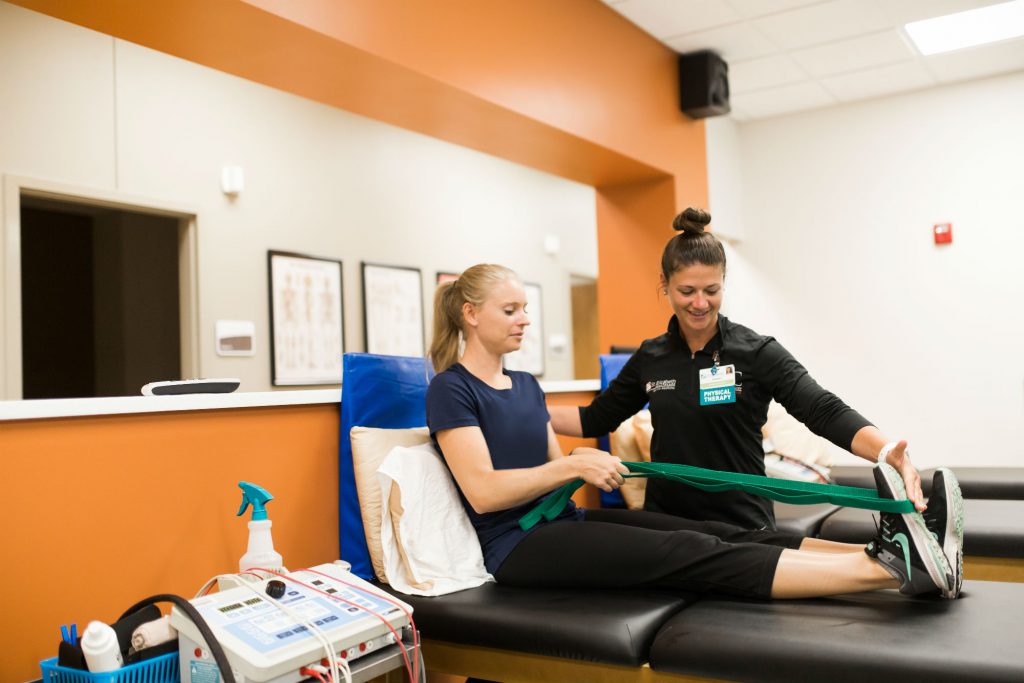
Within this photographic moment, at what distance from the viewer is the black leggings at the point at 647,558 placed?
72.6 inches

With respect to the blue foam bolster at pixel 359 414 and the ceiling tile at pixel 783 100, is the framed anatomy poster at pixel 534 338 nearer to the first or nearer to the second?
the ceiling tile at pixel 783 100

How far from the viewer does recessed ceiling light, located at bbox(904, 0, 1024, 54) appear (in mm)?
A: 4555

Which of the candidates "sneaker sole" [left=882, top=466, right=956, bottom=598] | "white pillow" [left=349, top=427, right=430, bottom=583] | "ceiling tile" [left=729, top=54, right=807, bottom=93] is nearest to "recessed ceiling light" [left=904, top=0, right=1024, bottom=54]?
"ceiling tile" [left=729, top=54, right=807, bottom=93]

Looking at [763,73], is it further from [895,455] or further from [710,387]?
[895,455]

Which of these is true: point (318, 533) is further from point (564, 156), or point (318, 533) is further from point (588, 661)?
point (564, 156)

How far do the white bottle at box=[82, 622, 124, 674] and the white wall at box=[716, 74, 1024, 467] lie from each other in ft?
17.6

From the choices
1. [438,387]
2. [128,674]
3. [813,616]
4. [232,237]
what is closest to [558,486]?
[438,387]

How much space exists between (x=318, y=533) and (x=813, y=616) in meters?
1.25

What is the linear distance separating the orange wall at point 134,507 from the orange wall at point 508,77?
4.09 feet

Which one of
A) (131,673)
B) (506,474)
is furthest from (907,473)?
(131,673)

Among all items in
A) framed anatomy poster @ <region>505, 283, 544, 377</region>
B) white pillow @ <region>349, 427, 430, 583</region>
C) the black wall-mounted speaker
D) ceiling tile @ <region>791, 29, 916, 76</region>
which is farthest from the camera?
framed anatomy poster @ <region>505, 283, 544, 377</region>

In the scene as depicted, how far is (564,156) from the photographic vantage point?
4.44 metres

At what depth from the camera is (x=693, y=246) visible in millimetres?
2258

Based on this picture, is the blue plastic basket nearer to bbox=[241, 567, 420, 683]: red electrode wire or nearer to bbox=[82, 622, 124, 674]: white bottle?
bbox=[82, 622, 124, 674]: white bottle
